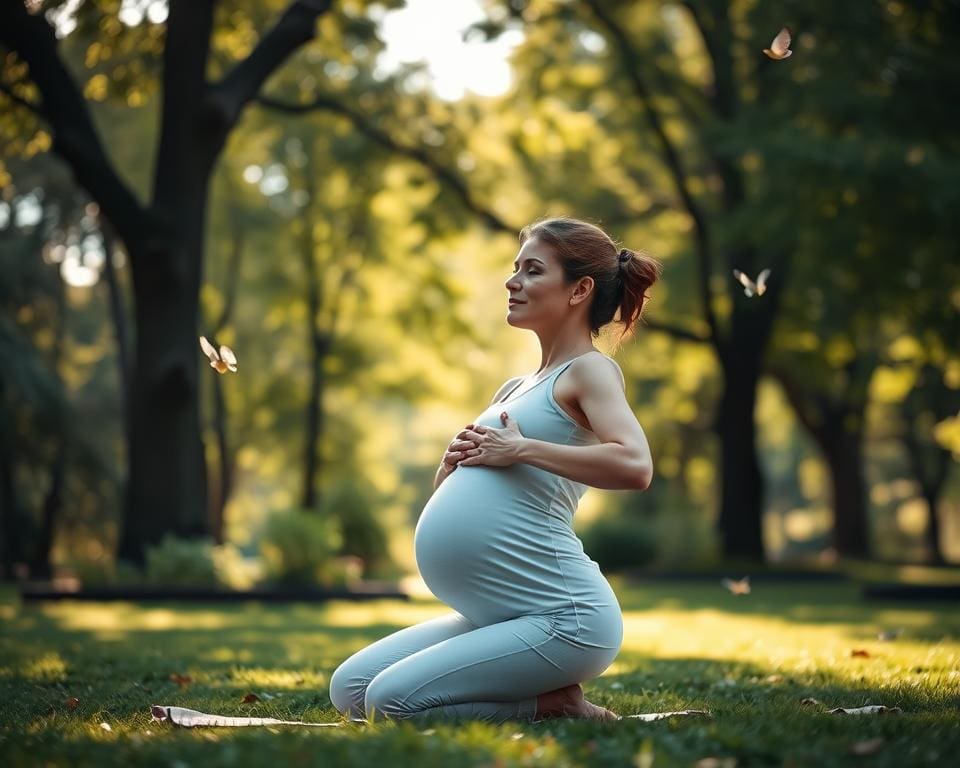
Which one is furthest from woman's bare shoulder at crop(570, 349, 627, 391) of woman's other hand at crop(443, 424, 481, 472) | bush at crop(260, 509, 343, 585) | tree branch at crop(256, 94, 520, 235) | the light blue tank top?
tree branch at crop(256, 94, 520, 235)

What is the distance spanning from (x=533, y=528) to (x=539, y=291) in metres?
1.02

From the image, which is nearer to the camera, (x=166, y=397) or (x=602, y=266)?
(x=602, y=266)

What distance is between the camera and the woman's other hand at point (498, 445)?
15.0 ft

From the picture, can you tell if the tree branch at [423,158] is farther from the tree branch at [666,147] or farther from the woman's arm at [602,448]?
the woman's arm at [602,448]

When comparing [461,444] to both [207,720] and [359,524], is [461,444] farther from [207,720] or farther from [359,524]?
[359,524]

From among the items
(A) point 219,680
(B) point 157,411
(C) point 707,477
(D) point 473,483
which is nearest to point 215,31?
(B) point 157,411

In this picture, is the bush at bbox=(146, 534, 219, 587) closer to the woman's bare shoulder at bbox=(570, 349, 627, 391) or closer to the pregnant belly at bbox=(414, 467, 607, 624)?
Result: the pregnant belly at bbox=(414, 467, 607, 624)

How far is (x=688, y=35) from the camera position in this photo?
2772 cm

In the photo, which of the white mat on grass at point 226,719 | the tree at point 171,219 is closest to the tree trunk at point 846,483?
the tree at point 171,219

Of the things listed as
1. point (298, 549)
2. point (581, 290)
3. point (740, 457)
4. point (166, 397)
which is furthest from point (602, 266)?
point (740, 457)

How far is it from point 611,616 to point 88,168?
1142 cm

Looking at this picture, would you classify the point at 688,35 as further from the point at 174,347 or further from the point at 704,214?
the point at 174,347

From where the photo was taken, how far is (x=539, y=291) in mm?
4949

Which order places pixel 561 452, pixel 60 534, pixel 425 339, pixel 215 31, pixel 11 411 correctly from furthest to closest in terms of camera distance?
pixel 425 339, pixel 60 534, pixel 11 411, pixel 215 31, pixel 561 452
